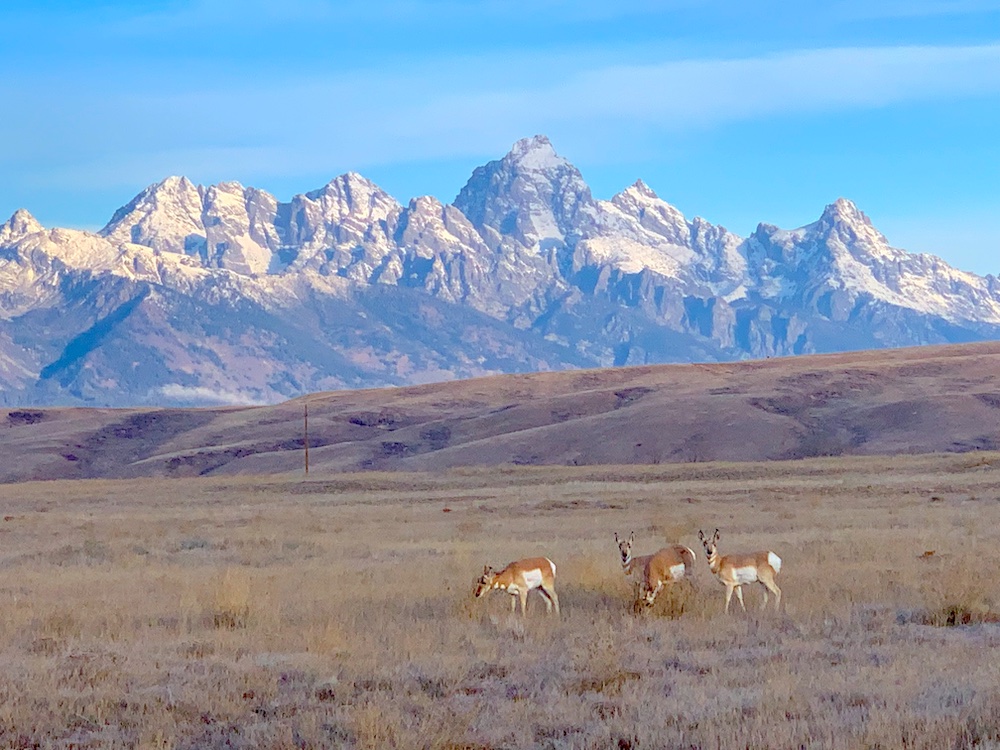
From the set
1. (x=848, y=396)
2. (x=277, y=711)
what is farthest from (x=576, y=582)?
(x=848, y=396)

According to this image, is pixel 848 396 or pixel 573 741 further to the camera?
pixel 848 396

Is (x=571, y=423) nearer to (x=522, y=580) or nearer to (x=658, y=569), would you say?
(x=658, y=569)

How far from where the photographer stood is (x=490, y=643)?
14.4 meters

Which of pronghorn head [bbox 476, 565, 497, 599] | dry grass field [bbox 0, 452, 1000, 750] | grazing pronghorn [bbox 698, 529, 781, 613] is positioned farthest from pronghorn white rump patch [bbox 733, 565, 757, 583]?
pronghorn head [bbox 476, 565, 497, 599]

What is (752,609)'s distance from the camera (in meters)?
16.6

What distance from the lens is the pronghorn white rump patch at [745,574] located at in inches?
650

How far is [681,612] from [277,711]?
6653 millimetres

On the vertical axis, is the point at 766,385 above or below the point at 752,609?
above

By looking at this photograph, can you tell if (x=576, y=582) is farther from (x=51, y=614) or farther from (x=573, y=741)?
(x=573, y=741)

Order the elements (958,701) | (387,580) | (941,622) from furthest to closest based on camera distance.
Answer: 1. (387,580)
2. (941,622)
3. (958,701)

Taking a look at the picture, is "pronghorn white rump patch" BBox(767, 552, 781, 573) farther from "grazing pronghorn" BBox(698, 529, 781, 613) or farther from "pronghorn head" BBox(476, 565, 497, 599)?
"pronghorn head" BBox(476, 565, 497, 599)

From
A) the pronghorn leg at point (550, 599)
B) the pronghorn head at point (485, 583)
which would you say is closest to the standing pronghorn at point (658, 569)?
the pronghorn leg at point (550, 599)

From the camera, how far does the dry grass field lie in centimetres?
1034

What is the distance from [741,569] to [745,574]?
9 cm
